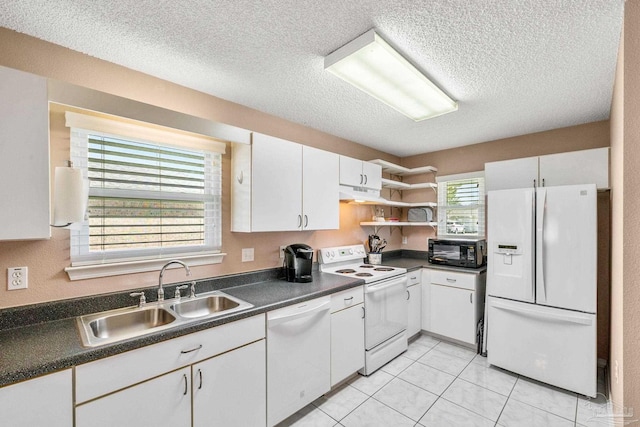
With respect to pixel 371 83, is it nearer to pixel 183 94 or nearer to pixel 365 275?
pixel 183 94

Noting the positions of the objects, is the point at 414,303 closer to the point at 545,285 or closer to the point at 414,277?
the point at 414,277

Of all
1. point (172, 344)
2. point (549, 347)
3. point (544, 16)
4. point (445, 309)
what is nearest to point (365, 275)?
point (445, 309)

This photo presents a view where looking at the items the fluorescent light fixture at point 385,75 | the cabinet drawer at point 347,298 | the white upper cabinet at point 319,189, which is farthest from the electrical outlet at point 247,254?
the fluorescent light fixture at point 385,75

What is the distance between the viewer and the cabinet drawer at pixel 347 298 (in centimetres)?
232

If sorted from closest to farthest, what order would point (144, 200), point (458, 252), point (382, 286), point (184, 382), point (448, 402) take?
point (184, 382), point (144, 200), point (448, 402), point (382, 286), point (458, 252)

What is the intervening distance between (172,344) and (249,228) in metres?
0.97

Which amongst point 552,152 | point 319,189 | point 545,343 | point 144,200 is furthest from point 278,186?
point 552,152

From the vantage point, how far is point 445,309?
10.6ft

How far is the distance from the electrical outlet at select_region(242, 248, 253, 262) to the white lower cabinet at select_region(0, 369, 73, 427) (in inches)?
53.5

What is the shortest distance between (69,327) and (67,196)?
0.70 metres

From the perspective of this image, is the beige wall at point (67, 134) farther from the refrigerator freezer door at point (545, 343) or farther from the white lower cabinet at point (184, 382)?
the refrigerator freezer door at point (545, 343)

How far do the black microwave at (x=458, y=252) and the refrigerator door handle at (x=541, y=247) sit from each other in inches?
28.9

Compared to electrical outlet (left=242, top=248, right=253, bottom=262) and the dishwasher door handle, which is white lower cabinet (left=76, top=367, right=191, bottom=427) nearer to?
the dishwasher door handle

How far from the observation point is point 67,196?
4.83 feet
